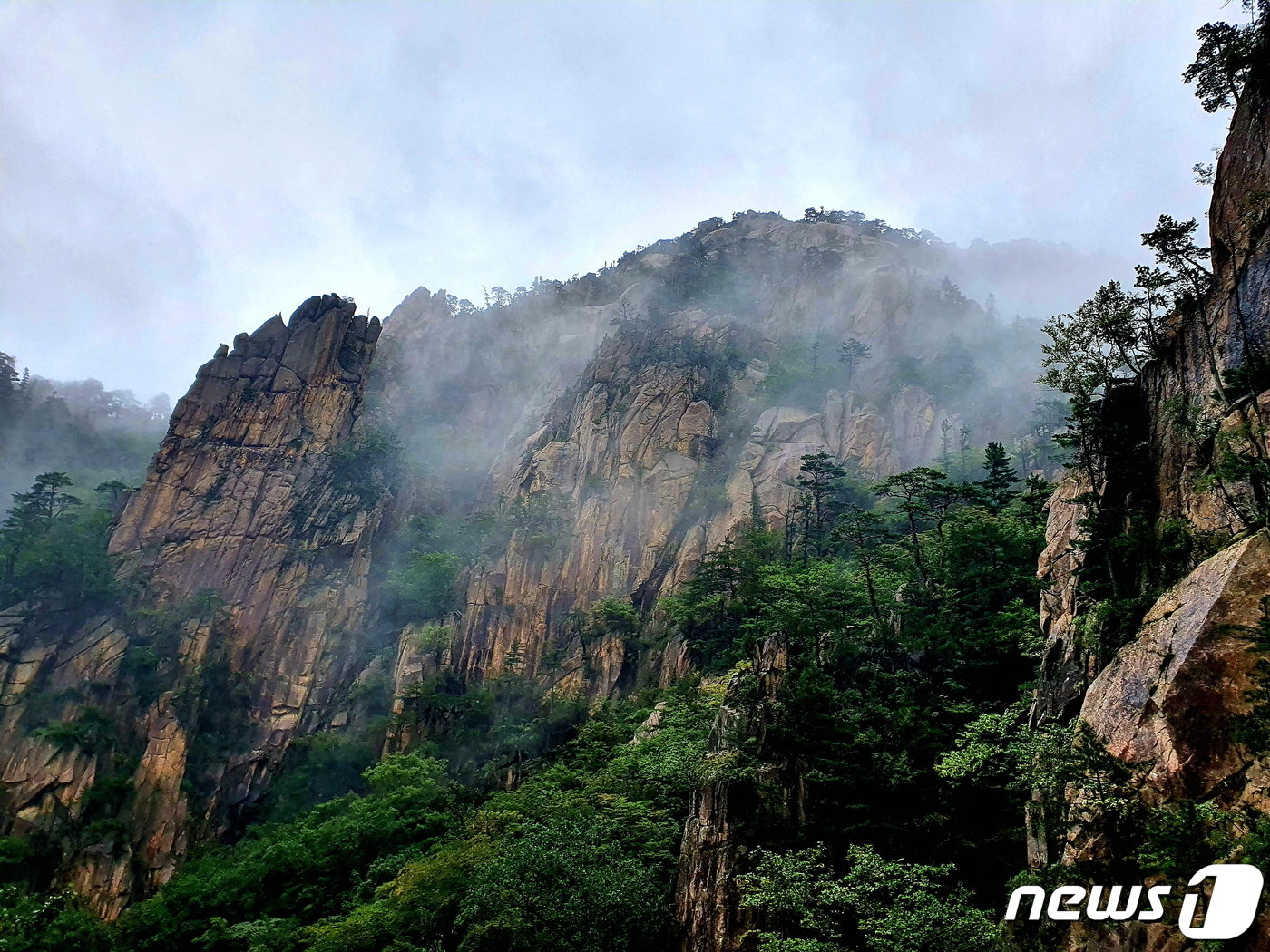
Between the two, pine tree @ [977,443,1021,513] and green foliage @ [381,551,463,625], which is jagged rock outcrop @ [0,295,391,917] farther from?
pine tree @ [977,443,1021,513]

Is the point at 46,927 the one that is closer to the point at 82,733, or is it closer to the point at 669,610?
the point at 82,733

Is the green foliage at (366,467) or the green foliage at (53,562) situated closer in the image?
the green foliage at (53,562)

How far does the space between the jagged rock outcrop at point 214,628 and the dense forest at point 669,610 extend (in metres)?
0.23

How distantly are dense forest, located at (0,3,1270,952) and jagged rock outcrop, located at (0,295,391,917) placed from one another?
23cm

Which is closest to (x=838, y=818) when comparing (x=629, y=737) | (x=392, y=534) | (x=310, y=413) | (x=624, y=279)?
(x=629, y=737)

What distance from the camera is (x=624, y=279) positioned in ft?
276

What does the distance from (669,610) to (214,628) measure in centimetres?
2846

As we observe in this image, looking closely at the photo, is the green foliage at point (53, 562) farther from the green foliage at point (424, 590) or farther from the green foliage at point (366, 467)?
the green foliage at point (424, 590)

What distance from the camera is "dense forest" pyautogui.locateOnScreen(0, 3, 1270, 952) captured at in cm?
1498

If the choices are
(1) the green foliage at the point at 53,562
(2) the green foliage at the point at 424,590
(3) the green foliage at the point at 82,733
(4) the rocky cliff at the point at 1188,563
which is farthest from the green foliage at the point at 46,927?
(1) the green foliage at the point at 53,562

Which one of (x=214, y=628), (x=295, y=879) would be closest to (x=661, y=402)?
(x=214, y=628)

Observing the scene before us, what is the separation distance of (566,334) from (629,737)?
55013 millimetres

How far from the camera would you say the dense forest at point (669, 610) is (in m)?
15.0

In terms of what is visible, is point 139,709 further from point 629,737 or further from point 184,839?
point 629,737
